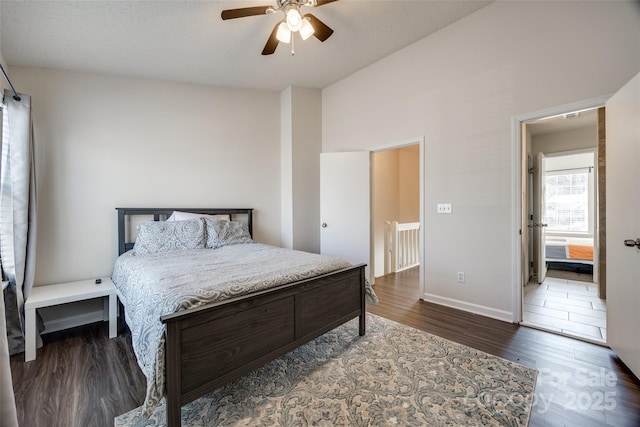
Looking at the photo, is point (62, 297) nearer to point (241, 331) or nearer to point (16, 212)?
point (16, 212)

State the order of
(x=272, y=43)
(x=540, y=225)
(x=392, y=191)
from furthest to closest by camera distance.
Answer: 1. (x=392, y=191)
2. (x=540, y=225)
3. (x=272, y=43)

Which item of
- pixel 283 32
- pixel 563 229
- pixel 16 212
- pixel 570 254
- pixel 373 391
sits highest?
pixel 283 32

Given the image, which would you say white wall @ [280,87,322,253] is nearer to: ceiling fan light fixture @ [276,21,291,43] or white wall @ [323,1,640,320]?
white wall @ [323,1,640,320]

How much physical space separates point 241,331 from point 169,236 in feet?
6.02

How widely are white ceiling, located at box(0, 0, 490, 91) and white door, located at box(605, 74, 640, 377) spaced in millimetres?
1683

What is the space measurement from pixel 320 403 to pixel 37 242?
3.21 meters

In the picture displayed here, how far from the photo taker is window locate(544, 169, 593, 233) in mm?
5730


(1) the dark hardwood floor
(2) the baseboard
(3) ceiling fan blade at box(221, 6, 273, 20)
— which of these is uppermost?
(3) ceiling fan blade at box(221, 6, 273, 20)

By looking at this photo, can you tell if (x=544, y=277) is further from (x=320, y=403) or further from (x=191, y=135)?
(x=191, y=135)

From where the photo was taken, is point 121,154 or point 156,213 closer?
point 121,154

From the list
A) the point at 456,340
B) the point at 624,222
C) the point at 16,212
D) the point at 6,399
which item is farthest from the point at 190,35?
the point at 624,222

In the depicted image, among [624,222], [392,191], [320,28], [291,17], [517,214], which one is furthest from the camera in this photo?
[392,191]

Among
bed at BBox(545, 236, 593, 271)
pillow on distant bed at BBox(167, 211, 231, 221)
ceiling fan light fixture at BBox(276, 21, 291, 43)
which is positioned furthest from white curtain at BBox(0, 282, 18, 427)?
bed at BBox(545, 236, 593, 271)

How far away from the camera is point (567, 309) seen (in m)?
2.97
